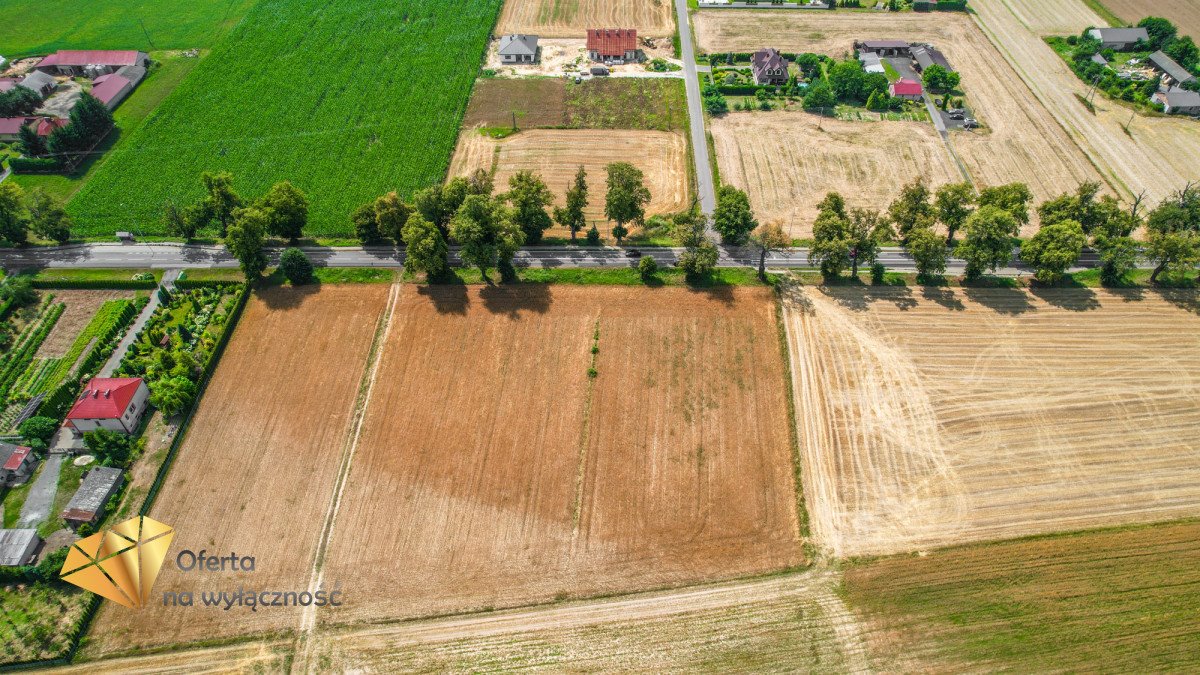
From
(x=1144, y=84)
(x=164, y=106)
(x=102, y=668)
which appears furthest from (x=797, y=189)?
(x=164, y=106)

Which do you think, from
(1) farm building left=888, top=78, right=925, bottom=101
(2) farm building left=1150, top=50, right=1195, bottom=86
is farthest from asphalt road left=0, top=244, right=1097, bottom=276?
(2) farm building left=1150, top=50, right=1195, bottom=86

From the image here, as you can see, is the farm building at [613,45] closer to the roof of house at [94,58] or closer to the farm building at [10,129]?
the roof of house at [94,58]

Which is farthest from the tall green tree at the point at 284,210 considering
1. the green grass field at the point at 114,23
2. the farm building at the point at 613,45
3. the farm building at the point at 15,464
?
the green grass field at the point at 114,23

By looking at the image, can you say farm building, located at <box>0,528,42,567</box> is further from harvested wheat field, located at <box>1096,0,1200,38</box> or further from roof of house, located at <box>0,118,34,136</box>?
harvested wheat field, located at <box>1096,0,1200,38</box>

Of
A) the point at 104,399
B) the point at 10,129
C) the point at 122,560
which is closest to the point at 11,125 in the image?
the point at 10,129

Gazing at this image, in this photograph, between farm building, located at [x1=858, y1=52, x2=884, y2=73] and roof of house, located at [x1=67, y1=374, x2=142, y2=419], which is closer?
roof of house, located at [x1=67, y1=374, x2=142, y2=419]

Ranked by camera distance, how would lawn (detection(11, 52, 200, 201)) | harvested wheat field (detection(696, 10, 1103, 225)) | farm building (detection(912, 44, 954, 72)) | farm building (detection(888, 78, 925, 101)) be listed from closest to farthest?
1. lawn (detection(11, 52, 200, 201))
2. harvested wheat field (detection(696, 10, 1103, 225))
3. farm building (detection(888, 78, 925, 101))
4. farm building (detection(912, 44, 954, 72))
